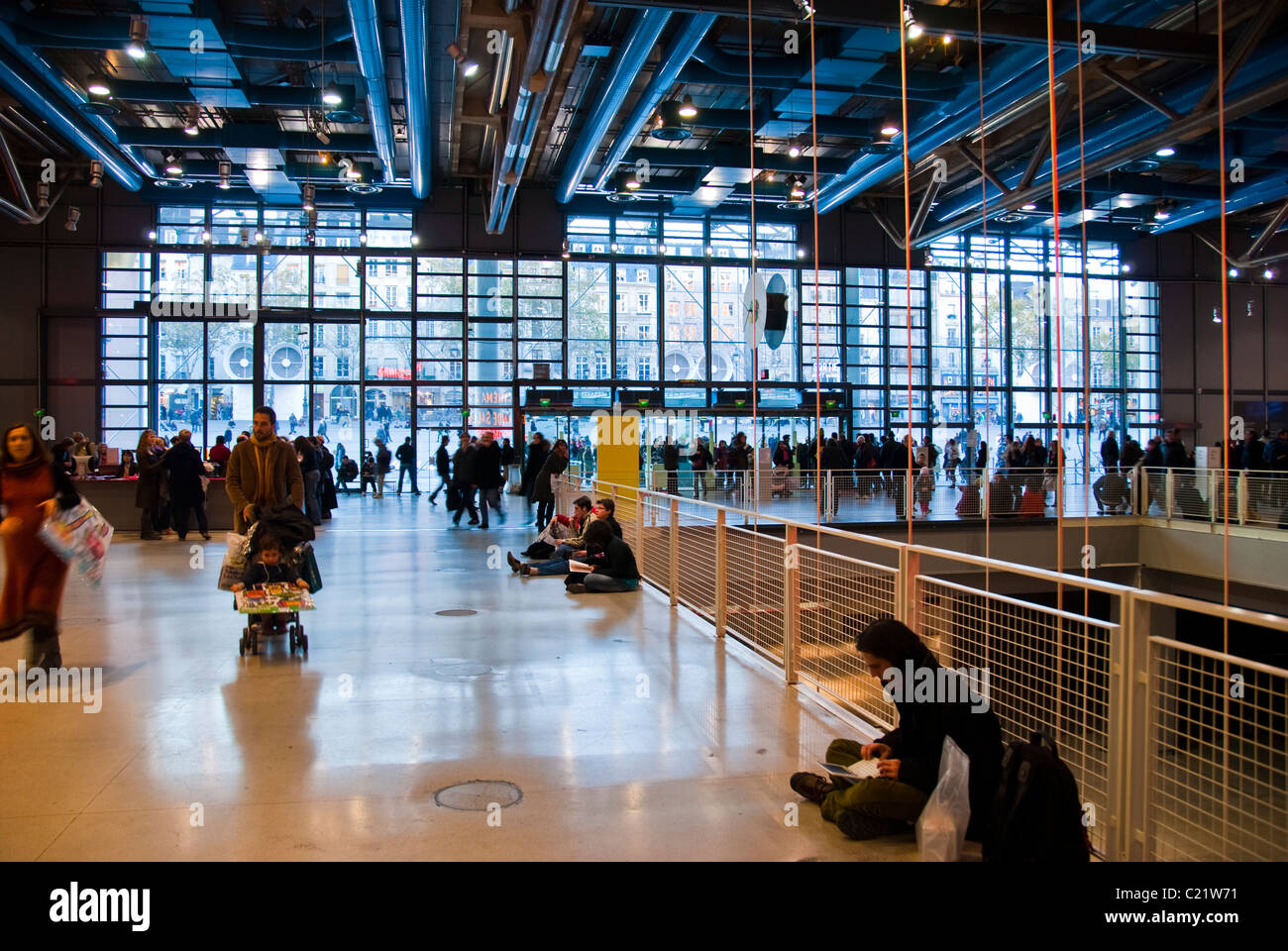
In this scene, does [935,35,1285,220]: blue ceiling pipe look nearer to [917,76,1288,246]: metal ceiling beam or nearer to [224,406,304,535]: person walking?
[917,76,1288,246]: metal ceiling beam

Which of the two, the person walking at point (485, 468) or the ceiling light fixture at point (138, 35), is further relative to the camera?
the person walking at point (485, 468)

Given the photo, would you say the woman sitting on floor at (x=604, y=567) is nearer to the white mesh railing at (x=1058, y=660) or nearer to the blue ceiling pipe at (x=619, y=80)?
the white mesh railing at (x=1058, y=660)

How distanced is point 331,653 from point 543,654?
Answer: 4.92ft

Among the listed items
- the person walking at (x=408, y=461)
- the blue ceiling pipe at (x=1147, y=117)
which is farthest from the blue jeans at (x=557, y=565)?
the person walking at (x=408, y=461)

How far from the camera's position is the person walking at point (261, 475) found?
6.85 meters

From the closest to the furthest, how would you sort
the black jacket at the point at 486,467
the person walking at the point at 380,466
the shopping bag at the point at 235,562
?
the shopping bag at the point at 235,562 → the black jacket at the point at 486,467 → the person walking at the point at 380,466

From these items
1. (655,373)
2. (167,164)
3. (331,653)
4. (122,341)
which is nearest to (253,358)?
(122,341)

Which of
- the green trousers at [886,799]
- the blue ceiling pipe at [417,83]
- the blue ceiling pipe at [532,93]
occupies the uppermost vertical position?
the blue ceiling pipe at [417,83]

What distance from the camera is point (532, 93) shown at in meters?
13.4

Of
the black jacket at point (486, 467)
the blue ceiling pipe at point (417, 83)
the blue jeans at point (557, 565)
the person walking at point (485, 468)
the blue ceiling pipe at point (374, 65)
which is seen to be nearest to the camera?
the blue jeans at point (557, 565)

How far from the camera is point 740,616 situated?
7371 millimetres

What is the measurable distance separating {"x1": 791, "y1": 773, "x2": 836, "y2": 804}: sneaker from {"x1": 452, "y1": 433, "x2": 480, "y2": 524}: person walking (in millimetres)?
12705

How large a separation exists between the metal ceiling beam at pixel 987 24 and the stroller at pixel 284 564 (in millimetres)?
7372
